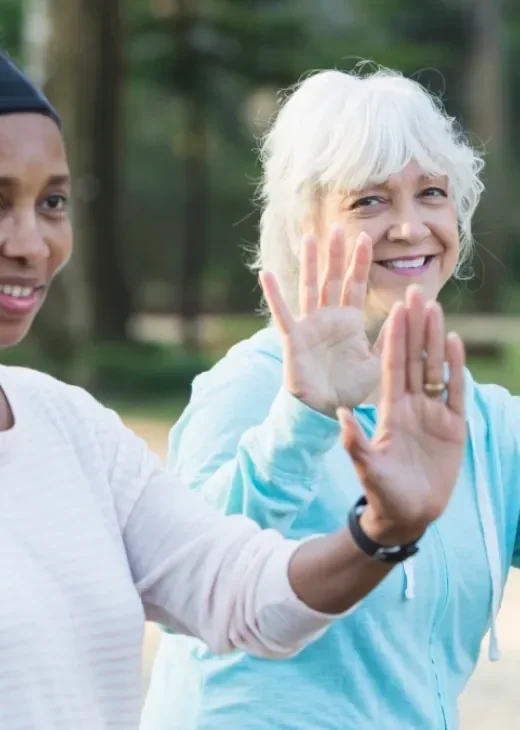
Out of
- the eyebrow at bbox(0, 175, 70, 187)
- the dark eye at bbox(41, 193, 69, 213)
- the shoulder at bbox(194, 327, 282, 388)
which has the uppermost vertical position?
the eyebrow at bbox(0, 175, 70, 187)

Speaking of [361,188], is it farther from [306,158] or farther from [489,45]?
[489,45]

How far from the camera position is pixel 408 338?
2.12 m

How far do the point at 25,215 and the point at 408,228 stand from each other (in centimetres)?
101

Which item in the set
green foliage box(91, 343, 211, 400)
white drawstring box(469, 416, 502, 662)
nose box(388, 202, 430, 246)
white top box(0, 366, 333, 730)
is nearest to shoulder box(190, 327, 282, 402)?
nose box(388, 202, 430, 246)

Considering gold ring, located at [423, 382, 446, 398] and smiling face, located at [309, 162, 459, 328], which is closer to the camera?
gold ring, located at [423, 382, 446, 398]

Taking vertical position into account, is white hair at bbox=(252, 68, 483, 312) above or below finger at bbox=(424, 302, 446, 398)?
above

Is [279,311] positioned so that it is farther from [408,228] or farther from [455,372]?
[408,228]

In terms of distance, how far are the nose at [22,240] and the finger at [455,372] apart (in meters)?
0.62

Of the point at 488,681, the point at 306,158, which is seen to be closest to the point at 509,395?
the point at 306,158

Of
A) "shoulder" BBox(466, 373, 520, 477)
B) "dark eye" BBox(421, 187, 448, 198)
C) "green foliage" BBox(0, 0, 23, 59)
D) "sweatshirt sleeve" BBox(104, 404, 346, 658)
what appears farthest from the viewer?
"green foliage" BBox(0, 0, 23, 59)

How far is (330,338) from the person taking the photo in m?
2.52

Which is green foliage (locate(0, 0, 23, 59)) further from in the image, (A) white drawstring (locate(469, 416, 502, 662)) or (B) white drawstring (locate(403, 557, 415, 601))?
(B) white drawstring (locate(403, 557, 415, 601))

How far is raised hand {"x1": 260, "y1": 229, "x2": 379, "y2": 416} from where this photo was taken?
2.50m

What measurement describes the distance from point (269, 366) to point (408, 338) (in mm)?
841
